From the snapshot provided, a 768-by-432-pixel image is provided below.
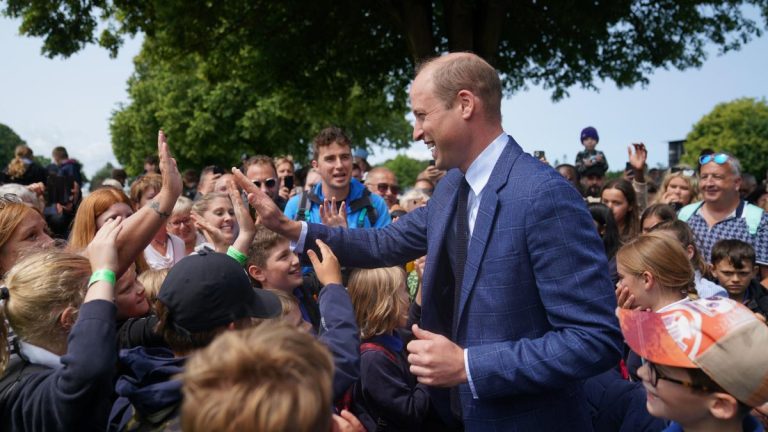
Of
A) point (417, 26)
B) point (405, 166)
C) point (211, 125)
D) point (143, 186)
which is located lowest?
point (143, 186)

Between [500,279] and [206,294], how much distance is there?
1039mm

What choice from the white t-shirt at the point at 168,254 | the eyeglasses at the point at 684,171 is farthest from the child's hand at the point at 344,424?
the eyeglasses at the point at 684,171

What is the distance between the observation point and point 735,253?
17.0ft

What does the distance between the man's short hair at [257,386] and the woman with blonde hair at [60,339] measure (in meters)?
0.72

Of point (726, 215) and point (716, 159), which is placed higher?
point (716, 159)

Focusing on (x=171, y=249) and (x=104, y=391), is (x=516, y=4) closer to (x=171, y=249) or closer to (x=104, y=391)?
(x=171, y=249)

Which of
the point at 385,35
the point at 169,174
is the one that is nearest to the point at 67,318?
the point at 169,174

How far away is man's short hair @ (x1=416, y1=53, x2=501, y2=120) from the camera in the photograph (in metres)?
2.64

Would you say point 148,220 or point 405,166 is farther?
point 405,166

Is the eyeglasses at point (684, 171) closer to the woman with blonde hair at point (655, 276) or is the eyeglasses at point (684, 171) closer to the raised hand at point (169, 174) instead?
the woman with blonde hair at point (655, 276)

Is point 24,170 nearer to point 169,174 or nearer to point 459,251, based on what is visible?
point 169,174

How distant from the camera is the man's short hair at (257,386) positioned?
1.52m

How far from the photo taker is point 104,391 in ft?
7.43

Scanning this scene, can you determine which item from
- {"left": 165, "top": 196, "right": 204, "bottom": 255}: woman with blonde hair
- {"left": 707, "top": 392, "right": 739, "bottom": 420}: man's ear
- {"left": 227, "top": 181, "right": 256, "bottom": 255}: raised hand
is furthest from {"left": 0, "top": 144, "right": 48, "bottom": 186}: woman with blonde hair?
{"left": 707, "top": 392, "right": 739, "bottom": 420}: man's ear
